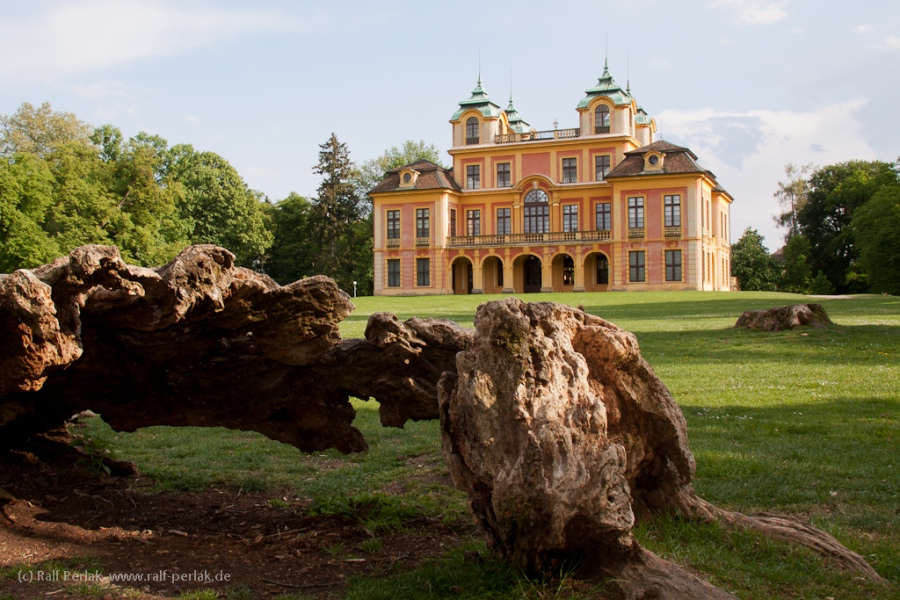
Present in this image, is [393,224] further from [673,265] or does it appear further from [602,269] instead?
[673,265]

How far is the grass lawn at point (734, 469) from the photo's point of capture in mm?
4539

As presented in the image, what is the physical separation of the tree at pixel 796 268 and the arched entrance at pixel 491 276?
25701 millimetres

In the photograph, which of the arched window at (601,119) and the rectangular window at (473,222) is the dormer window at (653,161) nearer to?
the arched window at (601,119)

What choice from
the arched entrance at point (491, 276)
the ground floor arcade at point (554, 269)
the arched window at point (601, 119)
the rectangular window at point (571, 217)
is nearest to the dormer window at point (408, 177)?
the ground floor arcade at point (554, 269)

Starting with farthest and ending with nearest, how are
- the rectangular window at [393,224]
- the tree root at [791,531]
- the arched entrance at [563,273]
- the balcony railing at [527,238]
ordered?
the rectangular window at [393,224] < the arched entrance at [563,273] < the balcony railing at [527,238] < the tree root at [791,531]

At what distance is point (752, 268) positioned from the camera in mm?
76688

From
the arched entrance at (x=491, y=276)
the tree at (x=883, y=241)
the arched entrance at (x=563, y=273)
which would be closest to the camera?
the tree at (x=883, y=241)

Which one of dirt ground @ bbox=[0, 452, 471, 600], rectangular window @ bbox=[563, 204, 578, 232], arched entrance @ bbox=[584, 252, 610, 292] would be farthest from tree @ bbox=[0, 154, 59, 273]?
dirt ground @ bbox=[0, 452, 471, 600]

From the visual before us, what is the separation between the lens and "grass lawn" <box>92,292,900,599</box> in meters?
4.54

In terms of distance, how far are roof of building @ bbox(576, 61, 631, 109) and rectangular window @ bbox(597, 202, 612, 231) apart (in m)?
7.59

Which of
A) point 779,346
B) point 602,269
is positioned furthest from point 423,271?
point 779,346

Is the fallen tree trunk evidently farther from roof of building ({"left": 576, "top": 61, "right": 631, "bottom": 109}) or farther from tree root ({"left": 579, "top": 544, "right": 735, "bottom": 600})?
roof of building ({"left": 576, "top": 61, "right": 631, "bottom": 109})

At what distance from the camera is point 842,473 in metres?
7.20

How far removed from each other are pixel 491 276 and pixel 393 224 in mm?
8762
